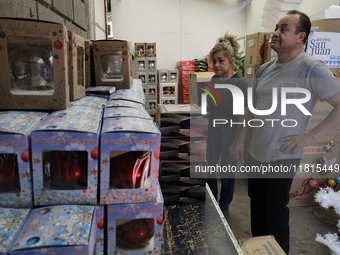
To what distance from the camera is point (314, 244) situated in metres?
1.92

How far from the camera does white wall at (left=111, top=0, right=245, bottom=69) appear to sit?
6.05 metres

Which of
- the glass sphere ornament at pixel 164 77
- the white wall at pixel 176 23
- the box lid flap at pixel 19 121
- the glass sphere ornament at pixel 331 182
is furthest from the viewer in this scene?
the white wall at pixel 176 23

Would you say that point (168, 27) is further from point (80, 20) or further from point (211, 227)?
point (211, 227)

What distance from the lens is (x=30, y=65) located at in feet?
2.94

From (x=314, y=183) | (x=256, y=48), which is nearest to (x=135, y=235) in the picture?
(x=314, y=183)

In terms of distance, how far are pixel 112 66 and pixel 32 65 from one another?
2.38 ft

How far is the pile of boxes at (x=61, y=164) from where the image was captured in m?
0.60

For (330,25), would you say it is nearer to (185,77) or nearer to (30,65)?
(30,65)

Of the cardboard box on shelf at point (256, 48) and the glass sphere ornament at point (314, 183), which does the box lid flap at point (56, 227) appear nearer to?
the glass sphere ornament at point (314, 183)

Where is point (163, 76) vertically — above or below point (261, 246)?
above

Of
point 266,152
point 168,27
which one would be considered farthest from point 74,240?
point 168,27

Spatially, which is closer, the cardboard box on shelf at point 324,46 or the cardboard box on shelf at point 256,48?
the cardboard box on shelf at point 324,46

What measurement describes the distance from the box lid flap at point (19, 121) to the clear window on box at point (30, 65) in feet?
0.30

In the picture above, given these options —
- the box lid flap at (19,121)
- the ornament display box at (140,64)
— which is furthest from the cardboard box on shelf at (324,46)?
the ornament display box at (140,64)
